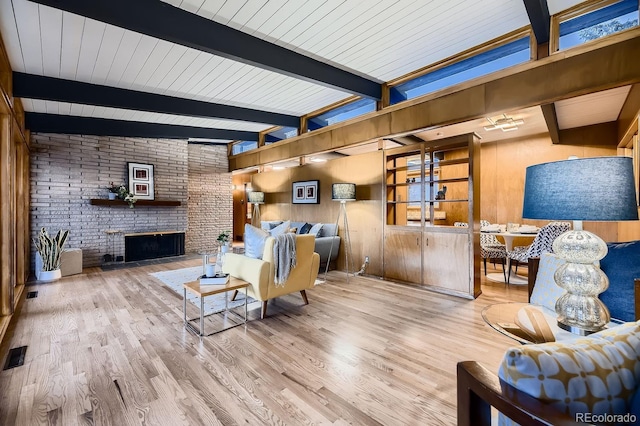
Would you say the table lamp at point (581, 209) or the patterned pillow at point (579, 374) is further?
the table lamp at point (581, 209)

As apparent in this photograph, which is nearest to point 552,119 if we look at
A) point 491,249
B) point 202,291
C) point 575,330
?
point 491,249

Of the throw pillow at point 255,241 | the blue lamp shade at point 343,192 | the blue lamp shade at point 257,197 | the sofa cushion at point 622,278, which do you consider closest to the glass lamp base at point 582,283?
the sofa cushion at point 622,278

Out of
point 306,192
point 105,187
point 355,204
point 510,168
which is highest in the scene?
point 510,168

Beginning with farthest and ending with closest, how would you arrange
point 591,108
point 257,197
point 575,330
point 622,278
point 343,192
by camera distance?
1. point 257,197
2. point 343,192
3. point 591,108
4. point 622,278
5. point 575,330

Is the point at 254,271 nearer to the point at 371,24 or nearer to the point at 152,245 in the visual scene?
the point at 371,24

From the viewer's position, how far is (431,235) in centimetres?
433

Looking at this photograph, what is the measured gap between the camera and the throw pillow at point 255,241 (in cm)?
332

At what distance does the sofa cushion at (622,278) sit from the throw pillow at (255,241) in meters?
2.92

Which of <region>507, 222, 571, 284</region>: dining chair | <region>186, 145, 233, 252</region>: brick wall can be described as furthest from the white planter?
<region>507, 222, 571, 284</region>: dining chair

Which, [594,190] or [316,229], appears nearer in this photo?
[594,190]

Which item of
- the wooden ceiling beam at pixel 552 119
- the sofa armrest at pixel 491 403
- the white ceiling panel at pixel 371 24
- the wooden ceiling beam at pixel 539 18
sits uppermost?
the white ceiling panel at pixel 371 24

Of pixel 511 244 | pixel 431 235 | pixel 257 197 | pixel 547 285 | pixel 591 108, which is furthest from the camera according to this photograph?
pixel 257 197

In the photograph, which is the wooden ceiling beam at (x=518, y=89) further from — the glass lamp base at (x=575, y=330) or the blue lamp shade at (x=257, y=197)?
the blue lamp shade at (x=257, y=197)

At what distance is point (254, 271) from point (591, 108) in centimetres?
523
